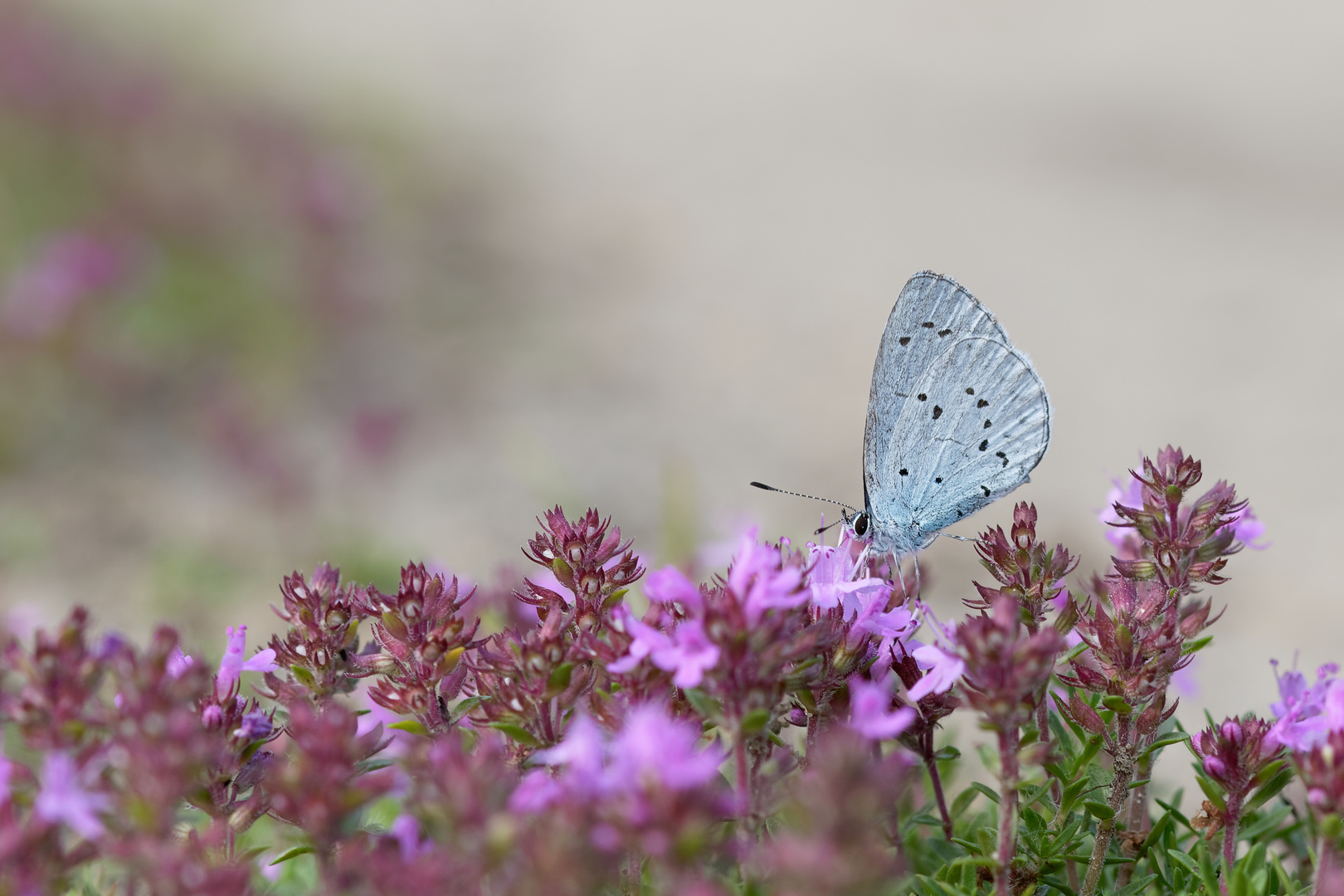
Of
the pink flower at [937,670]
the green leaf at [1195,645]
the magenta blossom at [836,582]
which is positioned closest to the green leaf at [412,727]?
the magenta blossom at [836,582]

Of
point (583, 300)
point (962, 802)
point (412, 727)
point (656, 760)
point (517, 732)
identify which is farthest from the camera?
point (583, 300)

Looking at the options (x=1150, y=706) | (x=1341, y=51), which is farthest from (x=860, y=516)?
(x=1341, y=51)

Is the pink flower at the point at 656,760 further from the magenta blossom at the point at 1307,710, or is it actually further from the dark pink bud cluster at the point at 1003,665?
the magenta blossom at the point at 1307,710

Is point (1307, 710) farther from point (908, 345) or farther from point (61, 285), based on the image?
point (61, 285)

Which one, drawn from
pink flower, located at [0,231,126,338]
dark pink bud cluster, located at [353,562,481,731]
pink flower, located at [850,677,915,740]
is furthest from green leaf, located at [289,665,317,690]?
pink flower, located at [0,231,126,338]

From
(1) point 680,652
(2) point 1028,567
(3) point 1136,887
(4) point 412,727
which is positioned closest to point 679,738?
(1) point 680,652

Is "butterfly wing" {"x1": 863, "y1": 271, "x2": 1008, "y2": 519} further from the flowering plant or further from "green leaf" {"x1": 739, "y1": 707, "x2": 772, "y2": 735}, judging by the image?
"green leaf" {"x1": 739, "y1": 707, "x2": 772, "y2": 735}

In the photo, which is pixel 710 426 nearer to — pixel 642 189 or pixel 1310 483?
pixel 1310 483
